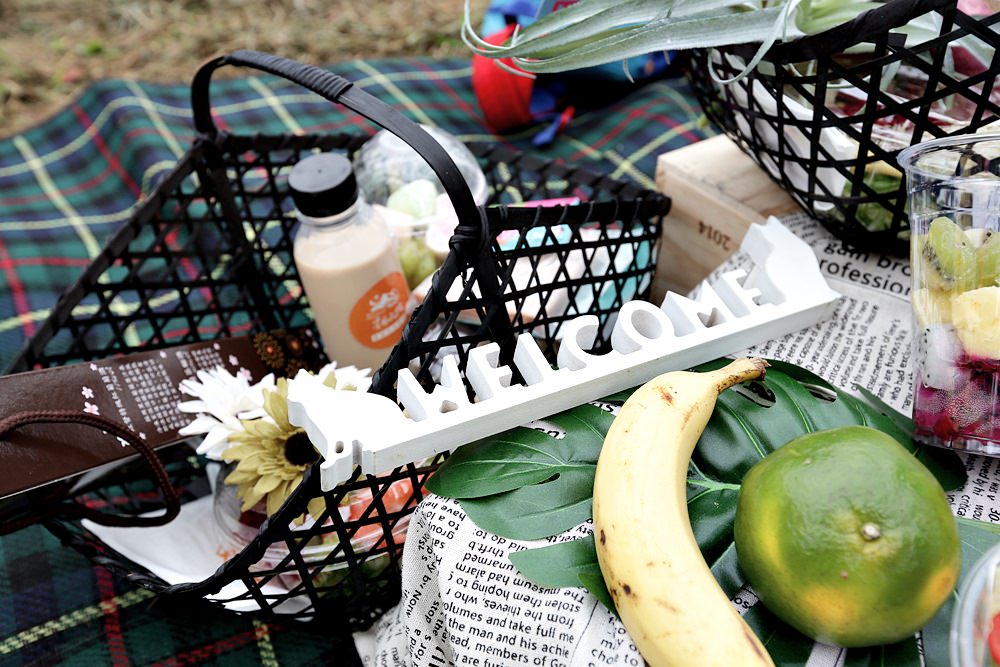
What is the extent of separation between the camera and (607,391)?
1.44ft

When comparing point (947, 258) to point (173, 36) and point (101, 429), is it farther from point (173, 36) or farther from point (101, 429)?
point (173, 36)

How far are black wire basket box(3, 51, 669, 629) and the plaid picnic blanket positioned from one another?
0.20 ft

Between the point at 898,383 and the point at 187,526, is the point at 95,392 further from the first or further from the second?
the point at 898,383

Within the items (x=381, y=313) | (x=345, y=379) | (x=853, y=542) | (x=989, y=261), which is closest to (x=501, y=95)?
(x=381, y=313)

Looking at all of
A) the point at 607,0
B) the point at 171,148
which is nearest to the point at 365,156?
the point at 607,0

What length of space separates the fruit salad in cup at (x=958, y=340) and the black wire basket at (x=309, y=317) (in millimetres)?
211

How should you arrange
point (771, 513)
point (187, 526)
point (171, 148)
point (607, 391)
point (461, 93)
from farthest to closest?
point (461, 93) < point (171, 148) < point (187, 526) < point (607, 391) < point (771, 513)

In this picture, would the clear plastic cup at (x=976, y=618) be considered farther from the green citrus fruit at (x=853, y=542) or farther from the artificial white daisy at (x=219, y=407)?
the artificial white daisy at (x=219, y=407)

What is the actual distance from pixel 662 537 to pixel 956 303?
0.64ft

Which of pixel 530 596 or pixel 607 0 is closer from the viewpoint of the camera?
pixel 530 596

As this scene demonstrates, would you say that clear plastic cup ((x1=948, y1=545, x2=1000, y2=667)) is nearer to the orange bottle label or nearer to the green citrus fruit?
the green citrus fruit

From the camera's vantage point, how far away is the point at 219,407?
20.8 inches

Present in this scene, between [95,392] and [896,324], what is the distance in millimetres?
Answer: 514

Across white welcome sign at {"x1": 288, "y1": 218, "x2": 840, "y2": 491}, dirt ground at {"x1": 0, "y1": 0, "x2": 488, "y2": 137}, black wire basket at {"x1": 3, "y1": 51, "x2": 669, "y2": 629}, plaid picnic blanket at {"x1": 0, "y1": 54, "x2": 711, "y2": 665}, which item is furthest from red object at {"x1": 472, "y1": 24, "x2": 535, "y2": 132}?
white welcome sign at {"x1": 288, "y1": 218, "x2": 840, "y2": 491}
